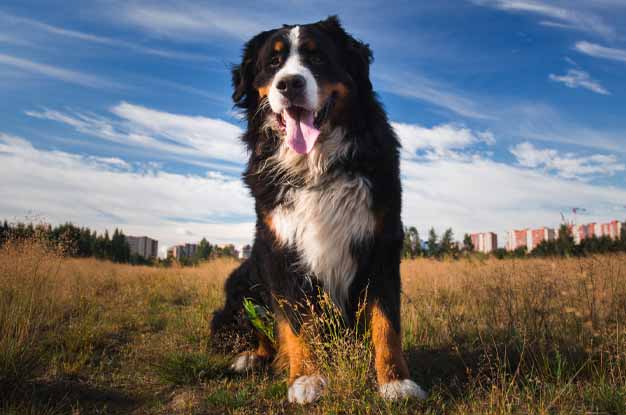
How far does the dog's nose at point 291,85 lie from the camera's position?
3.09 metres

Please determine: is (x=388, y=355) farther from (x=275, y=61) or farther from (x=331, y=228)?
(x=275, y=61)

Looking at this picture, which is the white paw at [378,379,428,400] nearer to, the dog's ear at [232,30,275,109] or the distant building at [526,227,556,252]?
the dog's ear at [232,30,275,109]

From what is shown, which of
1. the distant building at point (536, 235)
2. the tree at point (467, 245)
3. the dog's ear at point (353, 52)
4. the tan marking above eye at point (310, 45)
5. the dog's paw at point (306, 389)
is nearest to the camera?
the dog's paw at point (306, 389)

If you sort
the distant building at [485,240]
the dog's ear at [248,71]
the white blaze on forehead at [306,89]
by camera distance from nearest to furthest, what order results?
the white blaze on forehead at [306,89]
the dog's ear at [248,71]
the distant building at [485,240]

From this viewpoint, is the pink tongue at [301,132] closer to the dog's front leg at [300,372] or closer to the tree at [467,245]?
the dog's front leg at [300,372]

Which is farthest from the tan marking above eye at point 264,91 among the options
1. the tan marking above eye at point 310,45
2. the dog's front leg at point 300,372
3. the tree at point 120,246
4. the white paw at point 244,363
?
the tree at point 120,246

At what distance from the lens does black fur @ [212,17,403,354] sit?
305 centimetres

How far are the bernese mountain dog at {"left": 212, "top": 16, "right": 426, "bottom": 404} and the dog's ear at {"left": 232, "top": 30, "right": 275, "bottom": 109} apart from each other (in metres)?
0.19

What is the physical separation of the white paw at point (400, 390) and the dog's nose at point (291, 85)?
2.05 m

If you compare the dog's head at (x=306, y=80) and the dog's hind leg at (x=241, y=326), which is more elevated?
the dog's head at (x=306, y=80)

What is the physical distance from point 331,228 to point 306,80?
1056 millimetres

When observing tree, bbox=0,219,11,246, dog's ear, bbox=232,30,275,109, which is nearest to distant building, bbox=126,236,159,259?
tree, bbox=0,219,11,246

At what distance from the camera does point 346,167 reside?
3.22 m

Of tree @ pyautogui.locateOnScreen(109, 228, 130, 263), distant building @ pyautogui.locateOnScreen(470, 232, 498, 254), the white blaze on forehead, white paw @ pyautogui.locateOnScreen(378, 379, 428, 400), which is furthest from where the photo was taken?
distant building @ pyautogui.locateOnScreen(470, 232, 498, 254)
